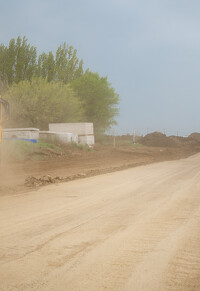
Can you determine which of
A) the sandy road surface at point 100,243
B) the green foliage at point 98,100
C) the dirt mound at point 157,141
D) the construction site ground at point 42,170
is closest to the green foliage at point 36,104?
the construction site ground at point 42,170

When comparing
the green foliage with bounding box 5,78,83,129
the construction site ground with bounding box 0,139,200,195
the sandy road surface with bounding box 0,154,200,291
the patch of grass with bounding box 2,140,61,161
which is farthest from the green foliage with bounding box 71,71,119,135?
the sandy road surface with bounding box 0,154,200,291

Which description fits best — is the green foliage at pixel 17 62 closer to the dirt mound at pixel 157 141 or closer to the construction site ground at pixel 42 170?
the dirt mound at pixel 157 141

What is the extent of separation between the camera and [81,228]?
15.4ft

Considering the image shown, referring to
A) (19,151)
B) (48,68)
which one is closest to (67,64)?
(48,68)

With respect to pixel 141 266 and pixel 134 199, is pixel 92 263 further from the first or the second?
pixel 134 199

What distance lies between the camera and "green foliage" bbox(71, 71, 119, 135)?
43438 mm

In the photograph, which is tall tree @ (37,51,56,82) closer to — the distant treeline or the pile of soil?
the distant treeline

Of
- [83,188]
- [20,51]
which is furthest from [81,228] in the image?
[20,51]

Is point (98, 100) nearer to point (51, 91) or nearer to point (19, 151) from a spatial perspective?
point (51, 91)

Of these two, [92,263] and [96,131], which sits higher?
[96,131]

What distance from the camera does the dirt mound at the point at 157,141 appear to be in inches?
1666

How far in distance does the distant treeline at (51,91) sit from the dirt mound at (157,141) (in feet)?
18.5

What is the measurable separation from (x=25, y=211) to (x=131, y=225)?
2.19 metres

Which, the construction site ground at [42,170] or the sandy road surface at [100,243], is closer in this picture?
the sandy road surface at [100,243]
